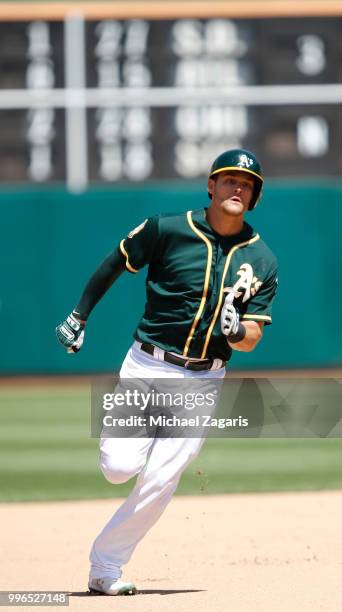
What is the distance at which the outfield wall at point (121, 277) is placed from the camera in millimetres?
12219

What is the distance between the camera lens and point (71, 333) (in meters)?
4.95

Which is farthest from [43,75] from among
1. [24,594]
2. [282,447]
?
[24,594]

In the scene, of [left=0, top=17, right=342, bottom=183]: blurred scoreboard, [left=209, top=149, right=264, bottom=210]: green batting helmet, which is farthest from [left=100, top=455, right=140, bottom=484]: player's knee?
[left=0, top=17, right=342, bottom=183]: blurred scoreboard

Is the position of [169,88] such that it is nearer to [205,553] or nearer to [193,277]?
[205,553]

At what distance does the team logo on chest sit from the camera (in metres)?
4.88

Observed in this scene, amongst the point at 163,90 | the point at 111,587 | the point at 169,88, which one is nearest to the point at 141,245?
the point at 111,587

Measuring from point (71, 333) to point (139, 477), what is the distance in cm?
61

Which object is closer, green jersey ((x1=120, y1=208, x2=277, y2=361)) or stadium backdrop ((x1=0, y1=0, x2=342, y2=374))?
green jersey ((x1=120, y1=208, x2=277, y2=361))

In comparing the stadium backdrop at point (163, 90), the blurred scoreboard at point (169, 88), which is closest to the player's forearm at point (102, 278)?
the stadium backdrop at point (163, 90)

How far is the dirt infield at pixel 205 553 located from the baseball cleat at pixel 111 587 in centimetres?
5

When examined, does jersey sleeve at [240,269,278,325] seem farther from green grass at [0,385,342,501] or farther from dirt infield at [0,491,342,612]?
green grass at [0,385,342,501]

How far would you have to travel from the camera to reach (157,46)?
13.8m

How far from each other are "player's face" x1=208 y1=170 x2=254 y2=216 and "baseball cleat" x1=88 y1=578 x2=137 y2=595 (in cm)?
147

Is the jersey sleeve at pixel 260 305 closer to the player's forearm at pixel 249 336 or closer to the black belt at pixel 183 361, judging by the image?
the player's forearm at pixel 249 336
